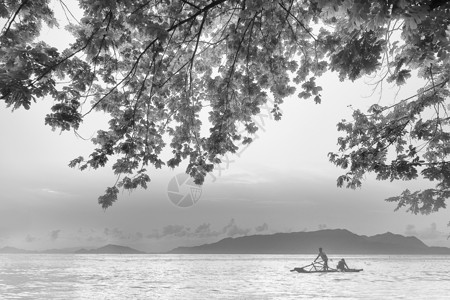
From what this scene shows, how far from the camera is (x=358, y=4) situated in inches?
162

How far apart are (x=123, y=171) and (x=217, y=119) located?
289cm

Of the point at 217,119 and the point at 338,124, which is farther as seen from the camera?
the point at 338,124

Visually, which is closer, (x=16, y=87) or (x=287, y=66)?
(x=16, y=87)

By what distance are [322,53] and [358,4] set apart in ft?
19.6

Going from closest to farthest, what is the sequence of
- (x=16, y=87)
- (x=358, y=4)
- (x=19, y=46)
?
(x=358, y=4) → (x=16, y=87) → (x=19, y=46)

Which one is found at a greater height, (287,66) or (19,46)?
(287,66)

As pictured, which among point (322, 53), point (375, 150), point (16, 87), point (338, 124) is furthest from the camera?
point (338, 124)

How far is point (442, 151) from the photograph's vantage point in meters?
11.8

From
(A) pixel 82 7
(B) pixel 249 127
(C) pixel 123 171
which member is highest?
(A) pixel 82 7

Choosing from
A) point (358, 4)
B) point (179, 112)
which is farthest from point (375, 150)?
point (358, 4)

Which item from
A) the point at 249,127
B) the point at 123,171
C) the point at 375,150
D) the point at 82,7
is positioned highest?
the point at 82,7

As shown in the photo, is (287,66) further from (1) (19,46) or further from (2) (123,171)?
(1) (19,46)

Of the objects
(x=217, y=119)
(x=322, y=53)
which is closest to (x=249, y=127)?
(x=217, y=119)

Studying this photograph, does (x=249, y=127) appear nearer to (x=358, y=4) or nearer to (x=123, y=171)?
(x=123, y=171)
